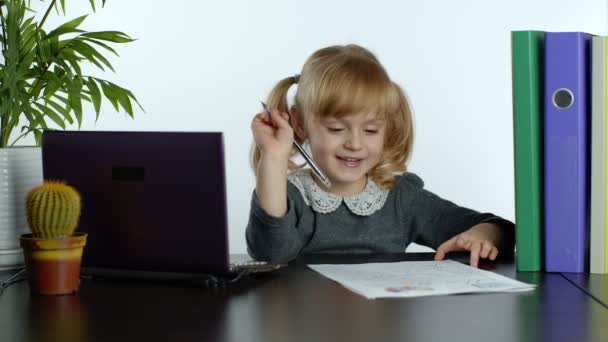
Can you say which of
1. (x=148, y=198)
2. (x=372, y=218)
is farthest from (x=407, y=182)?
(x=148, y=198)

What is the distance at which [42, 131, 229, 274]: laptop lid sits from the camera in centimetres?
112

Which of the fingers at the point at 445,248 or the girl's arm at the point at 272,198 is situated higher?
the girl's arm at the point at 272,198

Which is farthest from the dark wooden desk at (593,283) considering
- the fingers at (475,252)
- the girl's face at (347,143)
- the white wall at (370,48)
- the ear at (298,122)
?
the white wall at (370,48)

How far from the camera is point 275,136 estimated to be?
1.41 m

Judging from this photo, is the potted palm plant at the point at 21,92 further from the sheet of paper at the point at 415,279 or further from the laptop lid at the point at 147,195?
the sheet of paper at the point at 415,279

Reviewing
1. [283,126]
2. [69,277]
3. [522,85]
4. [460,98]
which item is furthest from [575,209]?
[460,98]

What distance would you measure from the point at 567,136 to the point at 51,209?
685 mm

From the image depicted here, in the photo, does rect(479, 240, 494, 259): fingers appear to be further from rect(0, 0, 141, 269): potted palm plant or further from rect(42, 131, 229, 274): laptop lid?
rect(0, 0, 141, 269): potted palm plant

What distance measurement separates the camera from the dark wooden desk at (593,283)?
106cm

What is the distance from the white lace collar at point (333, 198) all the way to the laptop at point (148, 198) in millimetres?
516

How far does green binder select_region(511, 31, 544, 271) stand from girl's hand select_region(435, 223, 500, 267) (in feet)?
0.42

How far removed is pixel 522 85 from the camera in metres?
1.21

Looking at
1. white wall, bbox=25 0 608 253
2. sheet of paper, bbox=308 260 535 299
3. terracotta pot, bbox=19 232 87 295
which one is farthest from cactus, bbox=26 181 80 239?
white wall, bbox=25 0 608 253

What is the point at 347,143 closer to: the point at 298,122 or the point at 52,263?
the point at 298,122
